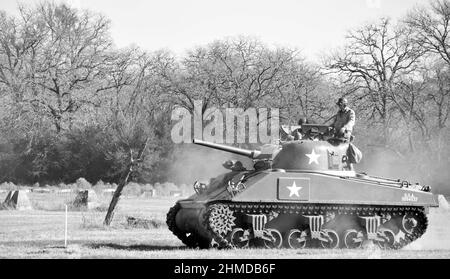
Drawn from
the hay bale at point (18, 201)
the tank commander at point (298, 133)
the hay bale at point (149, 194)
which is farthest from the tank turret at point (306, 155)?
the hay bale at point (149, 194)

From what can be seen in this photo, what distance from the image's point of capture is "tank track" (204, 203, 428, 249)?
19.8 meters

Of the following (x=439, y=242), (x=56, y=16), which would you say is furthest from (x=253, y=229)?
(x=56, y=16)

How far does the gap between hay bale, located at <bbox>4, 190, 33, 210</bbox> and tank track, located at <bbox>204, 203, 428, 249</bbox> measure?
17.1 m

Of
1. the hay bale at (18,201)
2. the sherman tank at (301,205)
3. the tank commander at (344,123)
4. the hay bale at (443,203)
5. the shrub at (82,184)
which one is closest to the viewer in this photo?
the sherman tank at (301,205)

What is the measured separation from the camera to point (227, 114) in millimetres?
40656

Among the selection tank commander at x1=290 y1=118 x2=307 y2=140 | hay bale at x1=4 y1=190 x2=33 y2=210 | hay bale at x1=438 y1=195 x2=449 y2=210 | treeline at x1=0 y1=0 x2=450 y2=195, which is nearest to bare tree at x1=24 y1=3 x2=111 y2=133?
treeline at x1=0 y1=0 x2=450 y2=195

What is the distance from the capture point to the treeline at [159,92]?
132ft

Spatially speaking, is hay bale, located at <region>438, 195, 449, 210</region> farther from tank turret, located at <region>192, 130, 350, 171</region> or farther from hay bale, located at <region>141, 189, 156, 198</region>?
tank turret, located at <region>192, 130, 350, 171</region>

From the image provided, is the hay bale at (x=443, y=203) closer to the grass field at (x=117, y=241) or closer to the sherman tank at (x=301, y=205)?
Answer: the grass field at (x=117, y=241)

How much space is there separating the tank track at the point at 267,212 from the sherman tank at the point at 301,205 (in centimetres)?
2

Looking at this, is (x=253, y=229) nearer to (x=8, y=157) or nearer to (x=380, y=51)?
(x=380, y=51)

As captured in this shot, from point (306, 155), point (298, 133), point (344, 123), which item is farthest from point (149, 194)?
point (306, 155)

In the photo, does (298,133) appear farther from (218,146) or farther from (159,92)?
(159,92)

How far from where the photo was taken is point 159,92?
43875 mm
